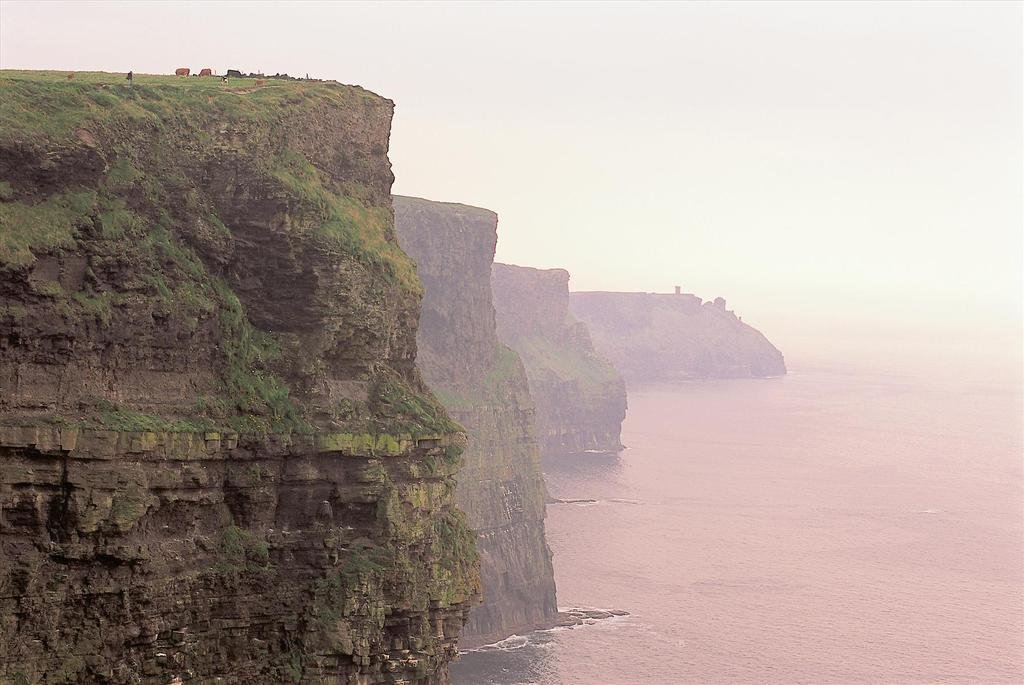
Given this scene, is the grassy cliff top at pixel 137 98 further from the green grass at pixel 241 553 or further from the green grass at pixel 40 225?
the green grass at pixel 241 553

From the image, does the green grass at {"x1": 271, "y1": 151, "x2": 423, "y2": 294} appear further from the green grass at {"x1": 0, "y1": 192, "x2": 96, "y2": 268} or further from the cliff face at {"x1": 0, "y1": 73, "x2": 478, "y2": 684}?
the green grass at {"x1": 0, "y1": 192, "x2": 96, "y2": 268}

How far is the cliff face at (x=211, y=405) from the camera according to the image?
48031mm

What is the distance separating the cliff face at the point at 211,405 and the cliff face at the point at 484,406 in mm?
77469

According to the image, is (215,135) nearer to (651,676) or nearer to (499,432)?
(651,676)

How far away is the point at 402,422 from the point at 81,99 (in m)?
15.9

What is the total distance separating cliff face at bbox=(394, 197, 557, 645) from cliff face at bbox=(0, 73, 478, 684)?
77.5 meters

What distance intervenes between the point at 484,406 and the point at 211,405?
334 ft

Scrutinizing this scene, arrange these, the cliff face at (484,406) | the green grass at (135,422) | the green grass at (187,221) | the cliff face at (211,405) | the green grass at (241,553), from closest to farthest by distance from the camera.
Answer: the cliff face at (211,405)
the green grass at (135,422)
the green grass at (187,221)
the green grass at (241,553)
the cliff face at (484,406)

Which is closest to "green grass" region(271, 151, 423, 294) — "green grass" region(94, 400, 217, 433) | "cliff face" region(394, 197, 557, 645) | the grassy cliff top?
the grassy cliff top

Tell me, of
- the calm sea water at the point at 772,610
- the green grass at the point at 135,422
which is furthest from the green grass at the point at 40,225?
the calm sea water at the point at 772,610

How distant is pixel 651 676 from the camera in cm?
12838

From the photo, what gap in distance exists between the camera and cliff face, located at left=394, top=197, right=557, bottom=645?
459 feet

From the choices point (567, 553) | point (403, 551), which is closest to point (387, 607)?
point (403, 551)

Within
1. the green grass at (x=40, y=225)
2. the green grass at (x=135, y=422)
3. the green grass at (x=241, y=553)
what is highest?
the green grass at (x=40, y=225)
